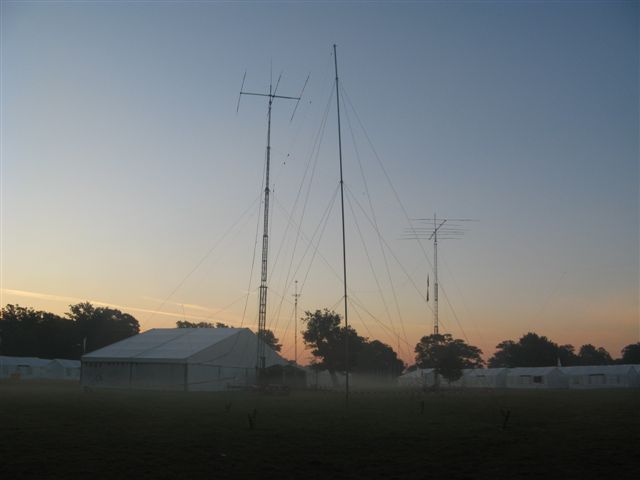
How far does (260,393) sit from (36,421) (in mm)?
33287

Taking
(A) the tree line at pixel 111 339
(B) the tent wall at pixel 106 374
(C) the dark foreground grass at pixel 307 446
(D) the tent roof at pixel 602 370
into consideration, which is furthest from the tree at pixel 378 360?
(C) the dark foreground grass at pixel 307 446

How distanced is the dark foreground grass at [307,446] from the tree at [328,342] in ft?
228

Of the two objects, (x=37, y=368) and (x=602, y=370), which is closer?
(x=602, y=370)

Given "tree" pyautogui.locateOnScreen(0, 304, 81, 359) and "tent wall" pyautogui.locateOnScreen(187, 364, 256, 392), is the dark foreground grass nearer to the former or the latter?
"tent wall" pyautogui.locateOnScreen(187, 364, 256, 392)

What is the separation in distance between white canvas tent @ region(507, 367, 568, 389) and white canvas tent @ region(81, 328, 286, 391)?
57.3 m

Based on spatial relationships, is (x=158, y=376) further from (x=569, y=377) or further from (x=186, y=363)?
(x=569, y=377)

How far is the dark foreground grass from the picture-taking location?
17.8 metres

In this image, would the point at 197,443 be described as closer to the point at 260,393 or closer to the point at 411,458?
the point at 411,458

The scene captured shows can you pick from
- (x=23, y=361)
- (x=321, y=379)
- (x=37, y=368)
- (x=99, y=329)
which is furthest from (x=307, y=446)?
(x=99, y=329)

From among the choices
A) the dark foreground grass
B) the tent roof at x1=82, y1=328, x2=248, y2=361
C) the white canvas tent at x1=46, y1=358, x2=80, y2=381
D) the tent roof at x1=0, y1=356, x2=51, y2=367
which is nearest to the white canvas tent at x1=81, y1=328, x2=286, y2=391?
the tent roof at x1=82, y1=328, x2=248, y2=361

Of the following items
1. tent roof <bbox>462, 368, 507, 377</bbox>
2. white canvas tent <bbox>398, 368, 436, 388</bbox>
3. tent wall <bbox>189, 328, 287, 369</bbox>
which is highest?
tent wall <bbox>189, 328, 287, 369</bbox>

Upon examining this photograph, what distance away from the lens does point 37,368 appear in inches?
4574

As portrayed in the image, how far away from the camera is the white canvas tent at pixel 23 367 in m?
109

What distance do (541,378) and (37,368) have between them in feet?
309
